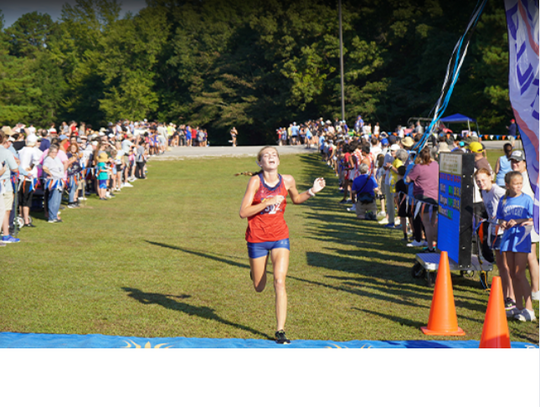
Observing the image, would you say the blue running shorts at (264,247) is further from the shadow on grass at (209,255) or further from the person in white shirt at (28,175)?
the person in white shirt at (28,175)

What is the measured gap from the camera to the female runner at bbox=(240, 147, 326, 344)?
5.63 meters

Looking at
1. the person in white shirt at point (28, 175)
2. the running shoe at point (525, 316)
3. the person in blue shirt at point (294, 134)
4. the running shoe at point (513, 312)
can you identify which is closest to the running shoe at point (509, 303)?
the running shoe at point (513, 312)

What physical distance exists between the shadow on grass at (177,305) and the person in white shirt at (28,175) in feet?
19.4

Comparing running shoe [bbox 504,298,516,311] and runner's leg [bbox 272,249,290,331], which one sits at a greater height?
runner's leg [bbox 272,249,290,331]

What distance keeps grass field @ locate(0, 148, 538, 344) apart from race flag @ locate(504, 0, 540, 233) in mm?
1924

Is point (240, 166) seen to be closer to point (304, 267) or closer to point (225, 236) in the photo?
point (225, 236)

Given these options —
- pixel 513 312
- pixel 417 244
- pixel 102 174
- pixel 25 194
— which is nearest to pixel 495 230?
pixel 513 312

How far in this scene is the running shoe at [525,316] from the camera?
642 cm

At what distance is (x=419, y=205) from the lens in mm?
9570

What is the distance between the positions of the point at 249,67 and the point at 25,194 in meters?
49.7

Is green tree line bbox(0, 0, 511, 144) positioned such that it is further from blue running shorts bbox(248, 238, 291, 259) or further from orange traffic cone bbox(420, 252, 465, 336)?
blue running shorts bbox(248, 238, 291, 259)

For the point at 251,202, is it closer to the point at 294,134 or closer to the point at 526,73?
the point at 526,73

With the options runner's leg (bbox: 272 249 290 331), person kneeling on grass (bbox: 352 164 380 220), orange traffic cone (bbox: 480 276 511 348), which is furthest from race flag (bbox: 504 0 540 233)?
person kneeling on grass (bbox: 352 164 380 220)
